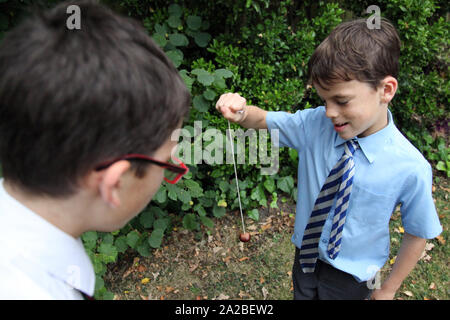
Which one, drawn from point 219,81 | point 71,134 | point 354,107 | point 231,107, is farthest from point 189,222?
point 71,134

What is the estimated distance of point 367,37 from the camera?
4.99ft

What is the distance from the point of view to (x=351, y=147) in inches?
64.2

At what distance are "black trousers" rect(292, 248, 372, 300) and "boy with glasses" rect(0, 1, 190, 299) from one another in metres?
1.27

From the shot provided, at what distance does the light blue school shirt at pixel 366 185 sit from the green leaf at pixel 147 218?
1.59 meters

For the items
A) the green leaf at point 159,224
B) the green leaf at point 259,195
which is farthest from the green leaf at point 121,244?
the green leaf at point 259,195

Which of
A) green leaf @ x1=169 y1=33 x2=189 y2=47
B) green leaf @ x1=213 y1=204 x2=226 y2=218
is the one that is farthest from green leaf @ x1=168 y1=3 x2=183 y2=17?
green leaf @ x1=213 y1=204 x2=226 y2=218

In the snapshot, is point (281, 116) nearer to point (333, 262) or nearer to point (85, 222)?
point (333, 262)

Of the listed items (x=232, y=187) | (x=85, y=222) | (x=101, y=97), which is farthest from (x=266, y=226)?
(x=101, y=97)

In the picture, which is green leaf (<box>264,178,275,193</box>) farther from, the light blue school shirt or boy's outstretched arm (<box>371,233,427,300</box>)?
boy's outstretched arm (<box>371,233,427,300</box>)

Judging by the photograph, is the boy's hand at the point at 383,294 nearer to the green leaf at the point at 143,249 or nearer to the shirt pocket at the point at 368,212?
the shirt pocket at the point at 368,212

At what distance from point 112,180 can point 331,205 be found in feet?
3.89

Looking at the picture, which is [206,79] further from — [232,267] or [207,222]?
[232,267]

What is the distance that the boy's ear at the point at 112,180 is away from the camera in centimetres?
83

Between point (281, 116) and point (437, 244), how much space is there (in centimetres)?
267
